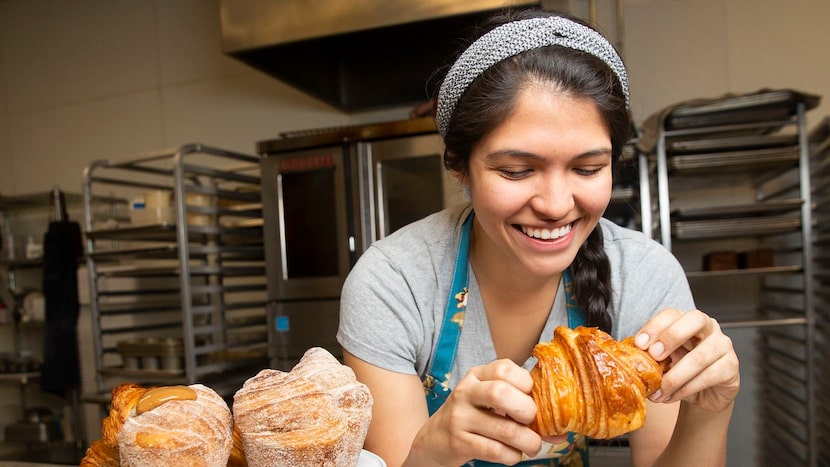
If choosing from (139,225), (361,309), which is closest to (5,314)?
(139,225)

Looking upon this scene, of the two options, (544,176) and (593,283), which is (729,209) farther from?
(544,176)

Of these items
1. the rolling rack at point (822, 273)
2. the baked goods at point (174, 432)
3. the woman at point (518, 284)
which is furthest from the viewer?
the rolling rack at point (822, 273)

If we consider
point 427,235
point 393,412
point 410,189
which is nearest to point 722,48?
point 410,189

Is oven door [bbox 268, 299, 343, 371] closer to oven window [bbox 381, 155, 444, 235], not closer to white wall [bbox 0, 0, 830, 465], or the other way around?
oven window [bbox 381, 155, 444, 235]

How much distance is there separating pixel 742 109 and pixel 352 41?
2.21m

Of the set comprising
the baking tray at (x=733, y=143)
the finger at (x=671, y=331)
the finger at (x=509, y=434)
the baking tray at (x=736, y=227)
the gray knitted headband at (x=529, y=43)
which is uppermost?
the gray knitted headband at (x=529, y=43)

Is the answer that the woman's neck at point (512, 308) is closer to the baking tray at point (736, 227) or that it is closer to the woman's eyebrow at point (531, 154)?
the woman's eyebrow at point (531, 154)

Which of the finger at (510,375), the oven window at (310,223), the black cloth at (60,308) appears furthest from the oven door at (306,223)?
the finger at (510,375)

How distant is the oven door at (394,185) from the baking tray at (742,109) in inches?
45.9

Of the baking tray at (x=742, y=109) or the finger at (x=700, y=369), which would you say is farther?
the baking tray at (x=742, y=109)

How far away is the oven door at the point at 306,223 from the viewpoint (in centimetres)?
278

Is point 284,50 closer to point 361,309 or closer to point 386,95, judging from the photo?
point 386,95

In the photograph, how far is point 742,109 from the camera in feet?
7.68

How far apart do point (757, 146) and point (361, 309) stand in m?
2.23
